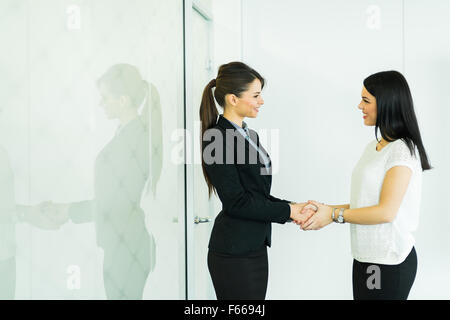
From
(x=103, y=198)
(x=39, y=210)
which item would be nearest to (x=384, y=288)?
(x=103, y=198)

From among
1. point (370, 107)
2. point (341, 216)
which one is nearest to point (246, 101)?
point (370, 107)

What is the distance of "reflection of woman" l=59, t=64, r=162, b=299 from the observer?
139 cm

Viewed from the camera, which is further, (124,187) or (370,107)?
(370,107)

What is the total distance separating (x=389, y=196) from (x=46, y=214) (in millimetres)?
1120

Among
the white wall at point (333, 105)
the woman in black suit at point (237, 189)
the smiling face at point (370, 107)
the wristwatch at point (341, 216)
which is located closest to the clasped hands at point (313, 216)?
the wristwatch at point (341, 216)

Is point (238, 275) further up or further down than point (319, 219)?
further down

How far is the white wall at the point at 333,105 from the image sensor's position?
106 inches

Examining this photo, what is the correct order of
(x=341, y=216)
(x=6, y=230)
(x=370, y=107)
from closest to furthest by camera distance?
(x=6, y=230), (x=370, y=107), (x=341, y=216)

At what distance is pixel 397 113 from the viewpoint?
1614 mm

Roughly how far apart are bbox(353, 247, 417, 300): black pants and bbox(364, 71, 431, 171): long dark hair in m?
0.38

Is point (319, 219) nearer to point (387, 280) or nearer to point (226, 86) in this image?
point (387, 280)
